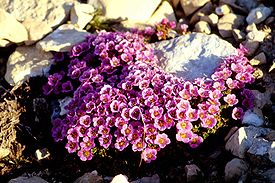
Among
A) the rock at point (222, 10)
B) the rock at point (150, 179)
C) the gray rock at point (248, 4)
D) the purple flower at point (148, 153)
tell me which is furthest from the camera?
the gray rock at point (248, 4)

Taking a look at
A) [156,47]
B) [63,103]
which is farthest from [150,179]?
[156,47]

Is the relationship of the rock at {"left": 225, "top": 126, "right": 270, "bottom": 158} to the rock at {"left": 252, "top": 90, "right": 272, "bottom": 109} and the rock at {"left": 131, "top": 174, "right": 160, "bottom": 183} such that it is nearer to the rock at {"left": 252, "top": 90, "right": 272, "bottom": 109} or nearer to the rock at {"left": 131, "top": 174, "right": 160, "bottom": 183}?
the rock at {"left": 252, "top": 90, "right": 272, "bottom": 109}

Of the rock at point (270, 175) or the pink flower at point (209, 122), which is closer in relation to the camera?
the rock at point (270, 175)

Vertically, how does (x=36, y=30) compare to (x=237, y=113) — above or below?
above

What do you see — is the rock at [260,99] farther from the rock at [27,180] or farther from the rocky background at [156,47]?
the rock at [27,180]

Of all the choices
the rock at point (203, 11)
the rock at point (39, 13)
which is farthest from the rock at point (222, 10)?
the rock at point (39, 13)

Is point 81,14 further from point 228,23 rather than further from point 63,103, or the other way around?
point 228,23
